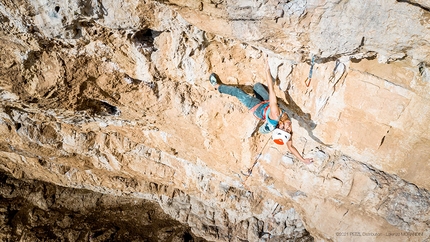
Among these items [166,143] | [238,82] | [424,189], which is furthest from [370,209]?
[166,143]

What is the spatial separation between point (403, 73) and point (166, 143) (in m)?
3.58

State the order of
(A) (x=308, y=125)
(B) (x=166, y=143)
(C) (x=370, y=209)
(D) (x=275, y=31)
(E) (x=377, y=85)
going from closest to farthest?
1. (D) (x=275, y=31)
2. (E) (x=377, y=85)
3. (A) (x=308, y=125)
4. (C) (x=370, y=209)
5. (B) (x=166, y=143)

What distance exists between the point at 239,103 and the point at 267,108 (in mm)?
629

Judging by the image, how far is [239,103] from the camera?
3.92 metres

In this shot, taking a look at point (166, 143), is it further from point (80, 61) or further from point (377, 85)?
point (377, 85)

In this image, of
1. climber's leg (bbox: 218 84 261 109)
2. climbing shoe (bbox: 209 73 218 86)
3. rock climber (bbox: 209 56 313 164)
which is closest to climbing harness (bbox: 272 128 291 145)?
rock climber (bbox: 209 56 313 164)

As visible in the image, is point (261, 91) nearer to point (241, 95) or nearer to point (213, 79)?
point (241, 95)

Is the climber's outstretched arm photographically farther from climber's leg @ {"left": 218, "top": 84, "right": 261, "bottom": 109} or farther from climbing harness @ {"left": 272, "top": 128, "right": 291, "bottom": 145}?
climber's leg @ {"left": 218, "top": 84, "right": 261, "bottom": 109}

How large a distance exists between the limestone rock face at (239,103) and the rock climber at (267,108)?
16 cm

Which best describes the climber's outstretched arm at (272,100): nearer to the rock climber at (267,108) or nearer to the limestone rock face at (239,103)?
the rock climber at (267,108)

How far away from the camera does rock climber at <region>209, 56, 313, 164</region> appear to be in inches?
128

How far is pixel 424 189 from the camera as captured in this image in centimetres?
352

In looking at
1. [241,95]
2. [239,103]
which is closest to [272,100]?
[241,95]

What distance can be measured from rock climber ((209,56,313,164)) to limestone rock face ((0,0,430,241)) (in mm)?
164
